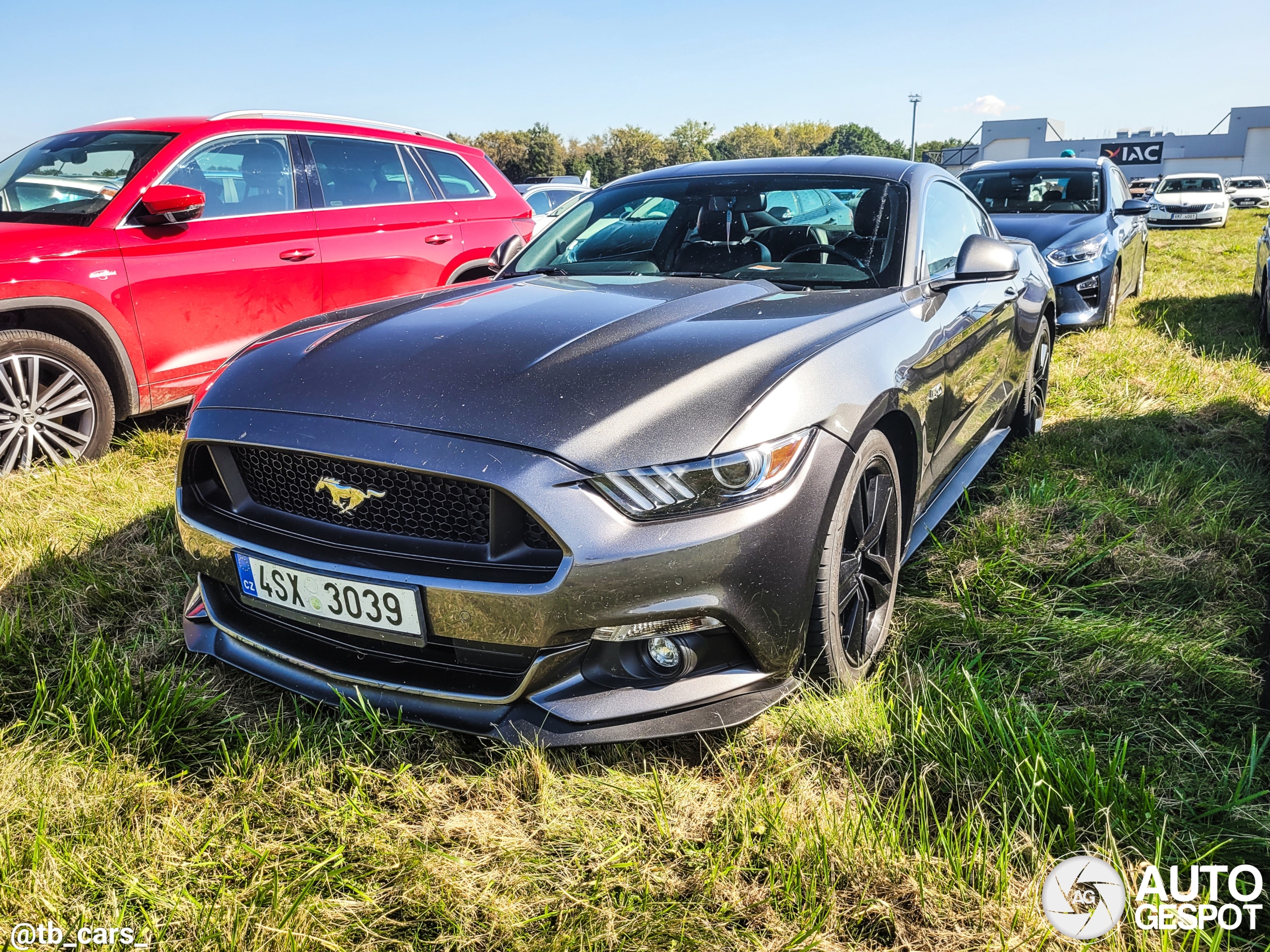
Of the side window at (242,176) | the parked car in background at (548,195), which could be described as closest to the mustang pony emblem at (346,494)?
the side window at (242,176)

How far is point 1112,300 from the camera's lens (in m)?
7.36

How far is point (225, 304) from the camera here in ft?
15.2

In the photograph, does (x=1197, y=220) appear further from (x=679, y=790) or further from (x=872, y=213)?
(x=679, y=790)

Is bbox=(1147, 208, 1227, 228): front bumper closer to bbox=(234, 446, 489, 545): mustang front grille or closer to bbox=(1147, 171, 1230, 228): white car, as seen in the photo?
bbox=(1147, 171, 1230, 228): white car

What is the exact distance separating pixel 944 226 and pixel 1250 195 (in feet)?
119

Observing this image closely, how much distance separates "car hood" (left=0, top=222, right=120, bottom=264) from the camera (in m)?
3.97

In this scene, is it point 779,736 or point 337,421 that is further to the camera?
point 779,736

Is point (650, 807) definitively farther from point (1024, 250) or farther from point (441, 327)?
point (1024, 250)

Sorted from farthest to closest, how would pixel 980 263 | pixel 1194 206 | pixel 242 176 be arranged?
pixel 1194 206 < pixel 242 176 < pixel 980 263

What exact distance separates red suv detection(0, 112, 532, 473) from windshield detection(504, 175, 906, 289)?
1.95 metres

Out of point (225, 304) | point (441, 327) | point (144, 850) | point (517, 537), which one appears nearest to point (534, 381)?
point (517, 537)

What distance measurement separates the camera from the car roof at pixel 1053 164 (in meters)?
8.23

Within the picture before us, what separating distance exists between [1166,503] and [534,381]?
265 centimetres

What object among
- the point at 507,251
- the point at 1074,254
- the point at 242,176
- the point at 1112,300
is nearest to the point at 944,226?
the point at 507,251
